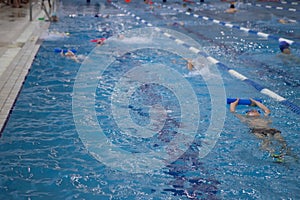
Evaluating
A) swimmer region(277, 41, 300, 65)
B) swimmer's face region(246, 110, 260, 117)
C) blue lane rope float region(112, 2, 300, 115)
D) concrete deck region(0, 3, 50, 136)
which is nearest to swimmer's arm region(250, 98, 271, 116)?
swimmer's face region(246, 110, 260, 117)

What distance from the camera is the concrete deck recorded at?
16.3 feet

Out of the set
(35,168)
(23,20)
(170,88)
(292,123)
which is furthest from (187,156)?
(23,20)

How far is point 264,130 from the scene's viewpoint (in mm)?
4324

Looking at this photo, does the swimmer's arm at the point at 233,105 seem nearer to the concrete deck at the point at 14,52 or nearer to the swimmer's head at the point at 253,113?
the swimmer's head at the point at 253,113

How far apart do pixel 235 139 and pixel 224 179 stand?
919 mm

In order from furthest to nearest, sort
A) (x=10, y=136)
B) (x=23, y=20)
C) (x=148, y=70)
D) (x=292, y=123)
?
(x=23, y=20) → (x=148, y=70) → (x=292, y=123) → (x=10, y=136)

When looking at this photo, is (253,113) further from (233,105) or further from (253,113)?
(233,105)

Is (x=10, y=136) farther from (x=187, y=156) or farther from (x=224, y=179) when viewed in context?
(x=224, y=179)

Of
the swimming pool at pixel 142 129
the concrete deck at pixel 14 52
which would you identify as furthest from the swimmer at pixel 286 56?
the concrete deck at pixel 14 52

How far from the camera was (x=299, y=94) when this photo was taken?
5.74 m

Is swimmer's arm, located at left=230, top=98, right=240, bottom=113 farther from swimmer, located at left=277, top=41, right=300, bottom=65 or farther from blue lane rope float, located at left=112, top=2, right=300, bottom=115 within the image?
swimmer, located at left=277, top=41, right=300, bottom=65

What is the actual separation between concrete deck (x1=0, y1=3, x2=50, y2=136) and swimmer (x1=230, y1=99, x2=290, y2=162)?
2.70 m

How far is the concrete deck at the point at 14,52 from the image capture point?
4961 millimetres

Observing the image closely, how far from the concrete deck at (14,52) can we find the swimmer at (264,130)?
270cm
